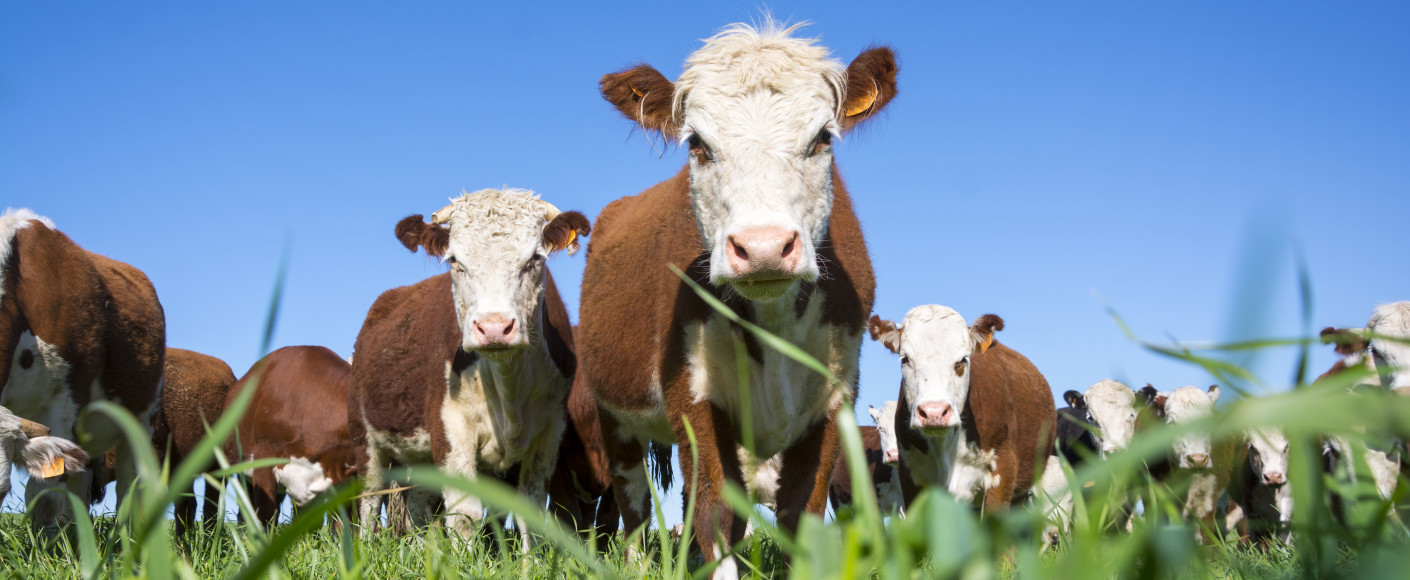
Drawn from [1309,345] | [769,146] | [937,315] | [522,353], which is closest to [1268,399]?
[1309,345]

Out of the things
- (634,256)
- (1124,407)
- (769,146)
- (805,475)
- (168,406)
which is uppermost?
(769,146)

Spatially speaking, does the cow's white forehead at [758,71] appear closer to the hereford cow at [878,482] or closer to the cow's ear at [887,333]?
the cow's ear at [887,333]

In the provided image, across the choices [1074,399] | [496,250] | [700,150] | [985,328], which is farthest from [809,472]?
[1074,399]

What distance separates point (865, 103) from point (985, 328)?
15.0 ft

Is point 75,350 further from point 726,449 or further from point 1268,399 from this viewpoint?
point 1268,399

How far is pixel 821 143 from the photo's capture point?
403cm

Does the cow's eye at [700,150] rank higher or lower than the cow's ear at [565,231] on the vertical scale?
higher

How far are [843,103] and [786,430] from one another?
1.48 m

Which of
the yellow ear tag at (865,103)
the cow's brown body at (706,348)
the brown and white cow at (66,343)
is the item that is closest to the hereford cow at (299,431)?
the brown and white cow at (66,343)

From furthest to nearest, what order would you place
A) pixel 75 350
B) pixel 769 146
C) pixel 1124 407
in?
pixel 1124 407
pixel 75 350
pixel 769 146

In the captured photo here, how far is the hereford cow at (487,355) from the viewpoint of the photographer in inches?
239

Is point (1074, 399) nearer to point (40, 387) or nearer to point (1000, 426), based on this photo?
point (1000, 426)

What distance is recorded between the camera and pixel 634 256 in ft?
17.5

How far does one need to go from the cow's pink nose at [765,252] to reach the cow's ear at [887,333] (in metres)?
5.42
